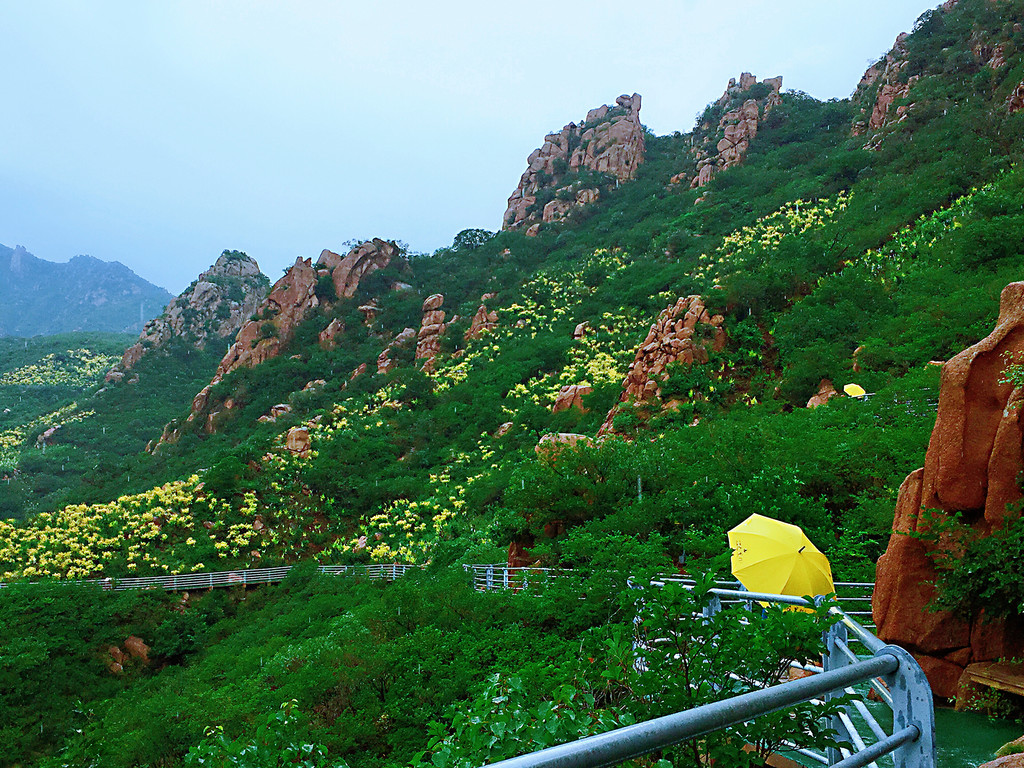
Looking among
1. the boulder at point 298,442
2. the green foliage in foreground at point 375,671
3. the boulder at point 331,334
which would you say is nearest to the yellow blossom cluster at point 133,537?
the green foliage in foreground at point 375,671

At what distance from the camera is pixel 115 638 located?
648 inches

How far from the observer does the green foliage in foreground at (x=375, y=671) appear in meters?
2.45

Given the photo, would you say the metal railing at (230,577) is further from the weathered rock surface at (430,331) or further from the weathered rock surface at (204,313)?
the weathered rock surface at (204,313)

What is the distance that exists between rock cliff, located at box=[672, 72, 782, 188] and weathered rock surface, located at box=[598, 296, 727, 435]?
103 feet

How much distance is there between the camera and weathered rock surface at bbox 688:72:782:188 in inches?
1981

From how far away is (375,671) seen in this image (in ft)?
24.7

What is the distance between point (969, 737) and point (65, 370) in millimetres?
87825

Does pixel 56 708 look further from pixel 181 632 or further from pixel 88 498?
pixel 88 498

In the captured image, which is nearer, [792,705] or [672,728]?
[672,728]

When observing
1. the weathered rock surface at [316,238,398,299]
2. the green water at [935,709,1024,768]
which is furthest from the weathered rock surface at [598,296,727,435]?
the weathered rock surface at [316,238,398,299]

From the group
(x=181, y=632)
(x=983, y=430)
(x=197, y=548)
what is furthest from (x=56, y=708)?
(x=983, y=430)

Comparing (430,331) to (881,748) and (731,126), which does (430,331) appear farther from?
(881,748)

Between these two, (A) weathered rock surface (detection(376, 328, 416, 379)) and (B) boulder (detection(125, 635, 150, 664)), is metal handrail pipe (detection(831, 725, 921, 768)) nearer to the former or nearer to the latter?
(B) boulder (detection(125, 635, 150, 664))

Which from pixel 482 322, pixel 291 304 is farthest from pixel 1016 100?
pixel 291 304
